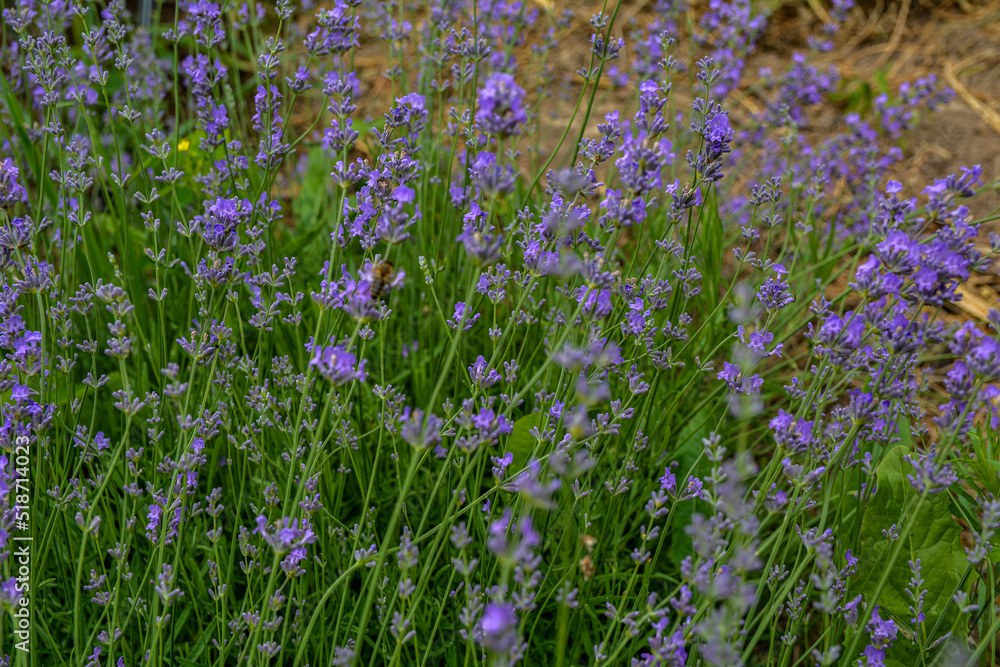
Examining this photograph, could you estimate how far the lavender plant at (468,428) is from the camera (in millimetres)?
1382

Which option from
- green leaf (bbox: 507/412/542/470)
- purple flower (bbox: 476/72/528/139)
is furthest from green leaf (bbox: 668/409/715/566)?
purple flower (bbox: 476/72/528/139)

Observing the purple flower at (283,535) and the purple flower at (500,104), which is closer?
the purple flower at (500,104)

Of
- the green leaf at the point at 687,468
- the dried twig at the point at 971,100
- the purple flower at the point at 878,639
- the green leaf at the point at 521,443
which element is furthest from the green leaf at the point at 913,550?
the dried twig at the point at 971,100

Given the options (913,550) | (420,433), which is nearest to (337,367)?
(420,433)

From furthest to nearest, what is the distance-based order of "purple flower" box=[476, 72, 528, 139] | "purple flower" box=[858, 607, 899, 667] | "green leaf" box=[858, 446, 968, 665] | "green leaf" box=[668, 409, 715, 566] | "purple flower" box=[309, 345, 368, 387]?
"green leaf" box=[668, 409, 715, 566] → "green leaf" box=[858, 446, 968, 665] → "purple flower" box=[858, 607, 899, 667] → "purple flower" box=[309, 345, 368, 387] → "purple flower" box=[476, 72, 528, 139]

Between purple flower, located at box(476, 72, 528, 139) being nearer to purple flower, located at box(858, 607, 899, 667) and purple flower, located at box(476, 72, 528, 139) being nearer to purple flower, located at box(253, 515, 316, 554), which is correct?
purple flower, located at box(253, 515, 316, 554)

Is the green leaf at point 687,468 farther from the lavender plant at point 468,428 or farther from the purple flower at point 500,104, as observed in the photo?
the purple flower at point 500,104

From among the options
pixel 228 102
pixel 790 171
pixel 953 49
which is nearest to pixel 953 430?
pixel 790 171

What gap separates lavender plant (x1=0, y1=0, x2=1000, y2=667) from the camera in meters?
1.38

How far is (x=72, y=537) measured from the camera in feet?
6.77

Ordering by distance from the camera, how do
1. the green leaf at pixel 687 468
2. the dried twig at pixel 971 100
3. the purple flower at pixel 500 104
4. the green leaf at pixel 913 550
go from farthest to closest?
the dried twig at pixel 971 100 < the green leaf at pixel 687 468 < the green leaf at pixel 913 550 < the purple flower at pixel 500 104

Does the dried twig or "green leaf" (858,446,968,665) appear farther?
the dried twig

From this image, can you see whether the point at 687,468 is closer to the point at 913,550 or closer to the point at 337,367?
the point at 913,550

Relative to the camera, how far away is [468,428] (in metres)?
1.34
